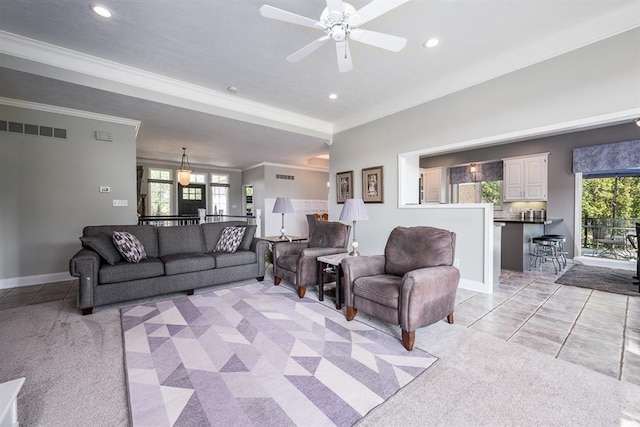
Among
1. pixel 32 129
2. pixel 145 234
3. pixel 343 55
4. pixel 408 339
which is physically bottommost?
pixel 408 339

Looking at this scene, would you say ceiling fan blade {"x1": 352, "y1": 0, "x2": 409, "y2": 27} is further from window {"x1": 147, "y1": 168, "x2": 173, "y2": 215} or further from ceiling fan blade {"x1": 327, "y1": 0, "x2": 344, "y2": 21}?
window {"x1": 147, "y1": 168, "x2": 173, "y2": 215}

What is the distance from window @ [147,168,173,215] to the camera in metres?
8.72

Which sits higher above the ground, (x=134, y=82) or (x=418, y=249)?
(x=134, y=82)

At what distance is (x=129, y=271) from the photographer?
319 centimetres

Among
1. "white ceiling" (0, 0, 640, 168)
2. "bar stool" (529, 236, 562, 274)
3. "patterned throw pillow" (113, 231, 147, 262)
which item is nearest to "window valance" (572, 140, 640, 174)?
"bar stool" (529, 236, 562, 274)

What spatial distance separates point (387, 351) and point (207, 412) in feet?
4.39

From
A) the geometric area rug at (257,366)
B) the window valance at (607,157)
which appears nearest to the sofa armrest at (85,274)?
the geometric area rug at (257,366)

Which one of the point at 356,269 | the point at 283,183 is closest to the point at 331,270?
the point at 356,269

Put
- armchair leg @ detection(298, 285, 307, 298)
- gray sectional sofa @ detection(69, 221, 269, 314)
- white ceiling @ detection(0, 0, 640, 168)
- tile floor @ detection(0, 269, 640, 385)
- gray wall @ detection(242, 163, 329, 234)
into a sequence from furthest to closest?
gray wall @ detection(242, 163, 329, 234)
armchair leg @ detection(298, 285, 307, 298)
gray sectional sofa @ detection(69, 221, 269, 314)
white ceiling @ detection(0, 0, 640, 168)
tile floor @ detection(0, 269, 640, 385)

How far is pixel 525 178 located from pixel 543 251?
185 centimetres

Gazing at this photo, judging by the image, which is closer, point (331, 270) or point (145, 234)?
point (331, 270)

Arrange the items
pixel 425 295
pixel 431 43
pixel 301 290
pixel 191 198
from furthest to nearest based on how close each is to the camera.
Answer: pixel 191 198, pixel 301 290, pixel 431 43, pixel 425 295

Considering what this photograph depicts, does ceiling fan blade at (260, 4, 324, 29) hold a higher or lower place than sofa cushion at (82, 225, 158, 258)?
higher

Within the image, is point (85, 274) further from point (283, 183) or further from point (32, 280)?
point (283, 183)
